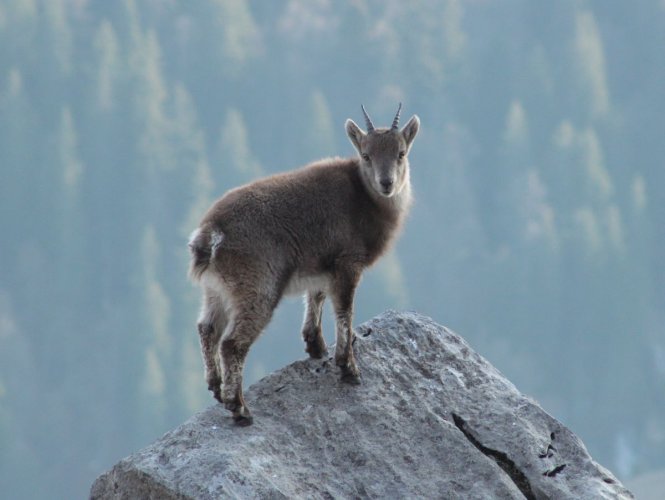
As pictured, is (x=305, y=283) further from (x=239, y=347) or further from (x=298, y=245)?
(x=239, y=347)

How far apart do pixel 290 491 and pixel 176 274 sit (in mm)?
50200

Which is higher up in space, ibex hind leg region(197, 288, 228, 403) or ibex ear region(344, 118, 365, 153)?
ibex ear region(344, 118, 365, 153)

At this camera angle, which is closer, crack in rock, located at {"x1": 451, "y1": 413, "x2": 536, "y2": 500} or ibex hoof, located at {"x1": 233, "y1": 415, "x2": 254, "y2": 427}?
ibex hoof, located at {"x1": 233, "y1": 415, "x2": 254, "y2": 427}

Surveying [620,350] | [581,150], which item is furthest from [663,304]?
[581,150]

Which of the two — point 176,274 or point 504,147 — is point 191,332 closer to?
point 176,274

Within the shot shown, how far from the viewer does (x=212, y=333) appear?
37.3 feet

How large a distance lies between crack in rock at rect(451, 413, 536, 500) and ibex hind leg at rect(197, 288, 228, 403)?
91.6 inches

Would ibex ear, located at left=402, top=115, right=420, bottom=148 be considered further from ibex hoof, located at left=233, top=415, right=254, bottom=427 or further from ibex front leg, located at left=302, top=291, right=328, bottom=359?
ibex hoof, located at left=233, top=415, right=254, bottom=427

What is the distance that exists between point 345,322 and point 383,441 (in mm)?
1215

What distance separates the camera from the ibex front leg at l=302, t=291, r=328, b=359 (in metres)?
12.0

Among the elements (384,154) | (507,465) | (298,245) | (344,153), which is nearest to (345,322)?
(298,245)

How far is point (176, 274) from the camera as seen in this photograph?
59750mm

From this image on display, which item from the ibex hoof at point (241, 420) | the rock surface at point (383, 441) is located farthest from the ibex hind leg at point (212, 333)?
the ibex hoof at point (241, 420)

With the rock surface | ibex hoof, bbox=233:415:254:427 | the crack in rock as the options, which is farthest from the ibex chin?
the crack in rock
